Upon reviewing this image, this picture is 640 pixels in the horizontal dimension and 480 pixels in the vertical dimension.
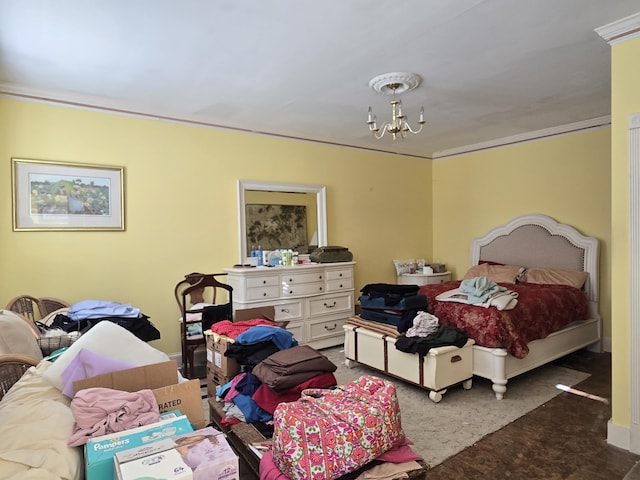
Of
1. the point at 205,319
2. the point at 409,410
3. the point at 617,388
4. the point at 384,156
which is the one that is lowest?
the point at 409,410

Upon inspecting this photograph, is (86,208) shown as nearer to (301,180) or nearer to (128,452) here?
(301,180)

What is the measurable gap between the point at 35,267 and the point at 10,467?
2741mm

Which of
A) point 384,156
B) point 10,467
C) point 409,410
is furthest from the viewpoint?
point 384,156

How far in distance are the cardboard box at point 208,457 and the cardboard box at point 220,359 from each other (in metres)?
1.12

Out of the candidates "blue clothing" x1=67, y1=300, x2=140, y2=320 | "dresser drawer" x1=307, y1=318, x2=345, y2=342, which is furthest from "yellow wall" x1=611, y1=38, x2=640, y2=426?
"blue clothing" x1=67, y1=300, x2=140, y2=320

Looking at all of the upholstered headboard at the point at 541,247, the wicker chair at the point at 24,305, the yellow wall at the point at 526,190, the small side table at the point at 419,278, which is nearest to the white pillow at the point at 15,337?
the wicker chair at the point at 24,305

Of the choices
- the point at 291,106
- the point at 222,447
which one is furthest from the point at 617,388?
the point at 291,106

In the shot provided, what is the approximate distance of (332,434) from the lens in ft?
4.96

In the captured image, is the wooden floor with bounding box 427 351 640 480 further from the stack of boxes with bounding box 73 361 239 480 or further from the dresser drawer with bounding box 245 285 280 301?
the dresser drawer with bounding box 245 285 280 301

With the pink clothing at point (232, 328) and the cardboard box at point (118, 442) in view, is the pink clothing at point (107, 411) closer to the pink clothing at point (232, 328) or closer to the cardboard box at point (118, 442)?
the cardboard box at point (118, 442)

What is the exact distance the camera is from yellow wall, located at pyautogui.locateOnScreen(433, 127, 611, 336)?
4.38 metres

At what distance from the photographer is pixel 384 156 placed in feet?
18.5

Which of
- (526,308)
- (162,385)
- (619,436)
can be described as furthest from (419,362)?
(162,385)

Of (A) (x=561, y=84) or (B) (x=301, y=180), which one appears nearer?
(A) (x=561, y=84)
